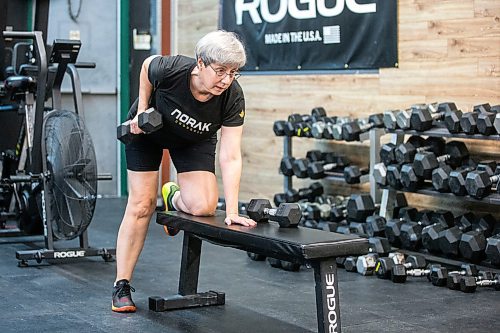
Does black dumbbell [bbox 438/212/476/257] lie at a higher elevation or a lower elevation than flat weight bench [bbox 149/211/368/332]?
lower

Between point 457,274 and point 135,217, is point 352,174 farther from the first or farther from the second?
point 135,217

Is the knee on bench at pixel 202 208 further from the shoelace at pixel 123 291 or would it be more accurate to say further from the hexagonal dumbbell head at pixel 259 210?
the shoelace at pixel 123 291

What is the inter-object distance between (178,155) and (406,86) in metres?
2.13

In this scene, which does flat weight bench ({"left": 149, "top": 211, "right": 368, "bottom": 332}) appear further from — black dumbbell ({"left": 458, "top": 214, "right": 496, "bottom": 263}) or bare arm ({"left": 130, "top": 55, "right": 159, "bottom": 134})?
black dumbbell ({"left": 458, "top": 214, "right": 496, "bottom": 263})

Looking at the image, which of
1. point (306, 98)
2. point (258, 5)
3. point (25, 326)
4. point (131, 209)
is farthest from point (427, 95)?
point (25, 326)

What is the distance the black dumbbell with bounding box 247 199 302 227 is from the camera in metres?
3.21

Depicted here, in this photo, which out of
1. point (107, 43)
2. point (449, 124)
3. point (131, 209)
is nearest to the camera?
point (131, 209)

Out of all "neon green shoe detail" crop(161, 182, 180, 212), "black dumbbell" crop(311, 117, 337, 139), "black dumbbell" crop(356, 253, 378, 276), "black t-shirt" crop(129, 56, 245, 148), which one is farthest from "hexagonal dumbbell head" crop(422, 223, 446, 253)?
"black t-shirt" crop(129, 56, 245, 148)

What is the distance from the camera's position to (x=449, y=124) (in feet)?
15.1

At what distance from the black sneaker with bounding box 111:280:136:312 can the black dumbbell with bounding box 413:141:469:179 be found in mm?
1818

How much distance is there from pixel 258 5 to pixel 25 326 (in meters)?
3.66

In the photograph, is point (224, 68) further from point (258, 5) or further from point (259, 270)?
point (258, 5)

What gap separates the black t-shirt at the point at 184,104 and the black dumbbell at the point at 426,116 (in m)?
1.55

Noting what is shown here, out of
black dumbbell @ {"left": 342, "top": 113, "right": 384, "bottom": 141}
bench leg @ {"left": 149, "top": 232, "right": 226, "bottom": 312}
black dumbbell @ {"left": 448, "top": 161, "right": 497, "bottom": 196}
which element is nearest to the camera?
bench leg @ {"left": 149, "top": 232, "right": 226, "bottom": 312}
